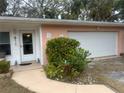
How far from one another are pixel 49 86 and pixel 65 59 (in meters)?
2.66

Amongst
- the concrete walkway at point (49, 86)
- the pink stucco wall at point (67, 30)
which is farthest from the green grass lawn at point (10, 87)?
the pink stucco wall at point (67, 30)

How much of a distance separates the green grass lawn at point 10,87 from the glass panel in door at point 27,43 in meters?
3.76

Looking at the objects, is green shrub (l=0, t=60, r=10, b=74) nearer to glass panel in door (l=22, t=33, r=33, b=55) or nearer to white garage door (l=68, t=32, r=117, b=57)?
glass panel in door (l=22, t=33, r=33, b=55)

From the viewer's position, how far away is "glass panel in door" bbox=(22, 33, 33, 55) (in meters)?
10.3

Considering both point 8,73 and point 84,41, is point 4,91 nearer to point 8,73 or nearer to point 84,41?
point 8,73

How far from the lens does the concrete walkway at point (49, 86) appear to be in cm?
576

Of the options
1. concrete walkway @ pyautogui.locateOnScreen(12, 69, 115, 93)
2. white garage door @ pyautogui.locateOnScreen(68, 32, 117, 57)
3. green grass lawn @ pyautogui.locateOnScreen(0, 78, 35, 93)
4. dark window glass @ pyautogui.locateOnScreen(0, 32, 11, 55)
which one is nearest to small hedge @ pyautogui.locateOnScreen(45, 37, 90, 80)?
concrete walkway @ pyautogui.locateOnScreen(12, 69, 115, 93)

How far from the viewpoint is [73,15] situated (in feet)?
76.1

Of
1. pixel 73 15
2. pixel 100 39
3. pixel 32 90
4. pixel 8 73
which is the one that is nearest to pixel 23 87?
pixel 32 90

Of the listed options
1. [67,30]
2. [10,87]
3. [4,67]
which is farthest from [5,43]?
[10,87]

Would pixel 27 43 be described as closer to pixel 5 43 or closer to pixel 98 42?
pixel 5 43

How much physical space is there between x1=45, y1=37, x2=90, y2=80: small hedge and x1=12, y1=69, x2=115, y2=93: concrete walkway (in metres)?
0.59

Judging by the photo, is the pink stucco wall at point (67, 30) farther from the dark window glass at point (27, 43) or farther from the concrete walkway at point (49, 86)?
the concrete walkway at point (49, 86)

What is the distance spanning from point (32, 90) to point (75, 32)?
262 inches
